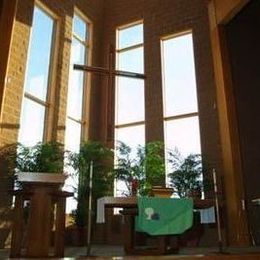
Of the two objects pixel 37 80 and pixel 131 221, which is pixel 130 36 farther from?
pixel 131 221

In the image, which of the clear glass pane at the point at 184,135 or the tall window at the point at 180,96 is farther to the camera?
the tall window at the point at 180,96

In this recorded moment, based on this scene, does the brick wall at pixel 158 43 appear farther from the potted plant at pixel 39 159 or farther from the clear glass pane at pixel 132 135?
the potted plant at pixel 39 159

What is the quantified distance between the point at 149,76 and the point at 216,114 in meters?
2.07

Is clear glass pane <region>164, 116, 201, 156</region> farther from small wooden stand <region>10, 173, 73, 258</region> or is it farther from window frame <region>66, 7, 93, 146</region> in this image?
small wooden stand <region>10, 173, 73, 258</region>

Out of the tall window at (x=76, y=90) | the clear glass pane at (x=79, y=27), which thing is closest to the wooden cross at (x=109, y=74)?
the tall window at (x=76, y=90)

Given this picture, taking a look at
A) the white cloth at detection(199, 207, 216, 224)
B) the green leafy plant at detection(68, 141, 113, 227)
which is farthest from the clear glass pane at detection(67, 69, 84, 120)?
the white cloth at detection(199, 207, 216, 224)

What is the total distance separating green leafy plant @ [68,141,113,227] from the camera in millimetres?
7522

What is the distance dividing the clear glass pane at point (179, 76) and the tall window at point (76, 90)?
6.63 feet

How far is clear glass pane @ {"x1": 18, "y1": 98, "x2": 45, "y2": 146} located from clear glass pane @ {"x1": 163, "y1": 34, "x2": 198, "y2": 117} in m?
2.83

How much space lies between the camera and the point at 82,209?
7.44 meters

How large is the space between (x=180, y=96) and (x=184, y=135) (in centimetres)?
100

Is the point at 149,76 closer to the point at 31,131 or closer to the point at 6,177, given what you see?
the point at 31,131

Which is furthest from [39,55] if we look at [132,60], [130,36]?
[130,36]

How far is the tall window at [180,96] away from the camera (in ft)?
28.4
